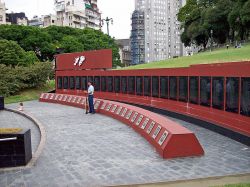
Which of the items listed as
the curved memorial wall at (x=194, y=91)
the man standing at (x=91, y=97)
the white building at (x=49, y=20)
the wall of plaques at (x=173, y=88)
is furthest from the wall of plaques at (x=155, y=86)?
the white building at (x=49, y=20)

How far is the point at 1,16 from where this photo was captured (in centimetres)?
9862

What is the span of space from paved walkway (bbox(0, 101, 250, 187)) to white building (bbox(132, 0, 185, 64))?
432ft

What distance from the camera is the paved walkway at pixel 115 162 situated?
865cm

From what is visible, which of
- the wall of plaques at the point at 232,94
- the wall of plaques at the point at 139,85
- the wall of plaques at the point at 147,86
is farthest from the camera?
the wall of plaques at the point at 139,85

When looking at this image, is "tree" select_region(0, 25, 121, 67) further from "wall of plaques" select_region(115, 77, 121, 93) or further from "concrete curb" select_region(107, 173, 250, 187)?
"concrete curb" select_region(107, 173, 250, 187)

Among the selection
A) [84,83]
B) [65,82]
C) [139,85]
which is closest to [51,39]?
[65,82]

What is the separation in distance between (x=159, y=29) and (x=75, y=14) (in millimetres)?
45018

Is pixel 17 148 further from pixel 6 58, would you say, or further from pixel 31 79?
pixel 6 58

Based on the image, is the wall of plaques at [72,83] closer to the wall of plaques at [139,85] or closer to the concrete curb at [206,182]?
the wall of plaques at [139,85]

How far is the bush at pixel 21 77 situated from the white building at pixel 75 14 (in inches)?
3390

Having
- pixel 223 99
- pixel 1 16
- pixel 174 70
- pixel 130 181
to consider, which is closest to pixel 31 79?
pixel 174 70

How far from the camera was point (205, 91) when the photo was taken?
15812mm

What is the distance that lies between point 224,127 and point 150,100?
840 cm

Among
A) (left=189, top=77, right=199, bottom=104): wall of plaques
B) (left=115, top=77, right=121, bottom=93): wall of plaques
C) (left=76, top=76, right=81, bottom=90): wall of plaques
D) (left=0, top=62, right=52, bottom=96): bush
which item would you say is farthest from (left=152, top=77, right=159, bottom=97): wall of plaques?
(left=0, top=62, right=52, bottom=96): bush
